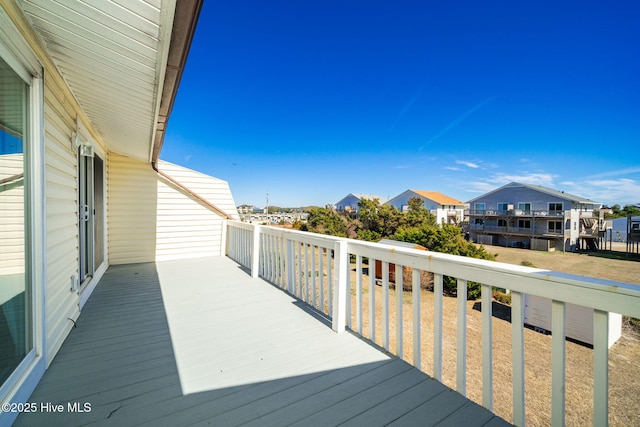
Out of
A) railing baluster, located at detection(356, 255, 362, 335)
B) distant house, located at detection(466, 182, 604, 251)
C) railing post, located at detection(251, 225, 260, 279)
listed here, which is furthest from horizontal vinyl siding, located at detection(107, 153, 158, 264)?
distant house, located at detection(466, 182, 604, 251)

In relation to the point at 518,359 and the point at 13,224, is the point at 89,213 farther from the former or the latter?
the point at 518,359

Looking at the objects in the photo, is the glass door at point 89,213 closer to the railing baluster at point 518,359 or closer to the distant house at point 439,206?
the railing baluster at point 518,359

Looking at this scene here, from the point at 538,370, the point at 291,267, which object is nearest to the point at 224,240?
the point at 291,267

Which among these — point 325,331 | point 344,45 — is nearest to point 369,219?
point 344,45

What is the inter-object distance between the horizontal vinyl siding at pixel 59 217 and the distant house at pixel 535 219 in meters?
28.9

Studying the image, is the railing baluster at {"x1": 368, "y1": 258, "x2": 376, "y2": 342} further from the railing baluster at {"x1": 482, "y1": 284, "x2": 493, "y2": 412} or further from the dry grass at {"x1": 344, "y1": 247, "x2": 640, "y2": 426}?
the railing baluster at {"x1": 482, "y1": 284, "x2": 493, "y2": 412}

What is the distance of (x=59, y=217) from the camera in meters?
2.16

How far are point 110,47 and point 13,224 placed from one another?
1170 mm

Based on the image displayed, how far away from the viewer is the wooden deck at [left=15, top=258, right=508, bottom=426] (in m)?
1.32

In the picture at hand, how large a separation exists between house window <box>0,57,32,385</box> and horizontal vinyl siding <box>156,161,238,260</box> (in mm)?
4342

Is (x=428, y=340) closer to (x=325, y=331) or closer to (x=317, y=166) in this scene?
(x=325, y=331)

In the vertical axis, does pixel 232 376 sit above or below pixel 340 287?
below

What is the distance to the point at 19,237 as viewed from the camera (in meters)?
1.47

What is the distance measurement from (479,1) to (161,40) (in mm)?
13011
